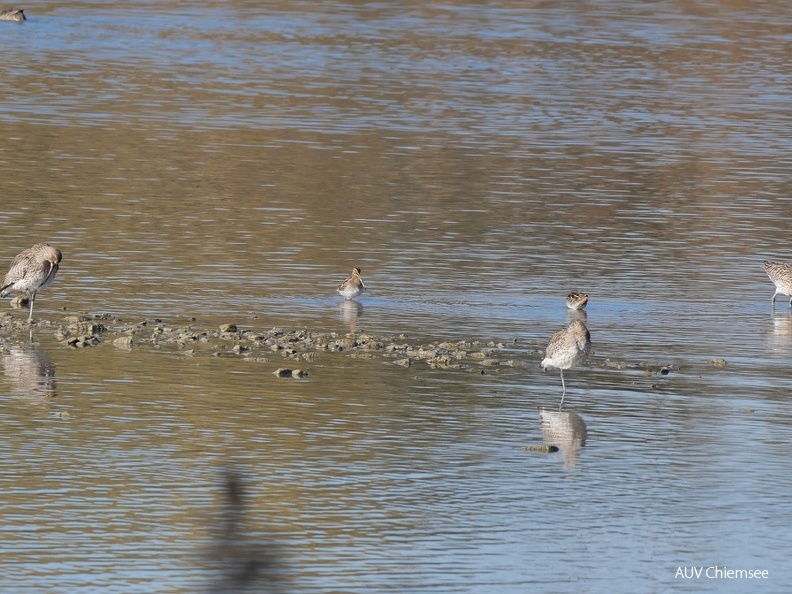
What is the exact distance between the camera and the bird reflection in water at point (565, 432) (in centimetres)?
1288

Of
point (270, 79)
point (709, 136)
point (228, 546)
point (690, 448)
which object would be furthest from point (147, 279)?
point (270, 79)

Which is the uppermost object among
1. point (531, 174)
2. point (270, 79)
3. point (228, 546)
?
point (270, 79)

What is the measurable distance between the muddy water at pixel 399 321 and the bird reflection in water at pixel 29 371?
0.16 ft

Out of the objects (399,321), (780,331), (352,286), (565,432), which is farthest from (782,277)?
(565,432)

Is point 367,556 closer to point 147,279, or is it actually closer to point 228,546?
point 228,546

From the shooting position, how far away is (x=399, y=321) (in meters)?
17.8

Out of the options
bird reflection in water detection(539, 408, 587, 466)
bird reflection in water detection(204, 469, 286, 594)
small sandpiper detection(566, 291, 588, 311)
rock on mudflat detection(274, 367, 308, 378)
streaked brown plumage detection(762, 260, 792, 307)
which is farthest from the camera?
streaked brown plumage detection(762, 260, 792, 307)

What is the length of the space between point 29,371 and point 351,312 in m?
4.35

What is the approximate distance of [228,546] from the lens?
4965 mm

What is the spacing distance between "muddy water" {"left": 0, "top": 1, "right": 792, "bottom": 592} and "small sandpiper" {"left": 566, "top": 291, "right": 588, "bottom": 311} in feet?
0.53

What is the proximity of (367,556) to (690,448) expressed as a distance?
364 centimetres

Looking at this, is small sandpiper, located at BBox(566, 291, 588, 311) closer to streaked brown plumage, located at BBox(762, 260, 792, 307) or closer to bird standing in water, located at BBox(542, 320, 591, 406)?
streaked brown plumage, located at BBox(762, 260, 792, 307)

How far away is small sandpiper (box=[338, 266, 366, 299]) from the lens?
60.7 ft

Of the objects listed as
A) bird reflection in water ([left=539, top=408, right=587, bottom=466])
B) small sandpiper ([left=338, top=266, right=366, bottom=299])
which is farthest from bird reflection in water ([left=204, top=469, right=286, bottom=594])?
small sandpiper ([left=338, top=266, right=366, bottom=299])
